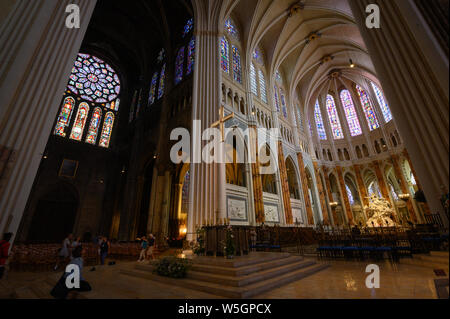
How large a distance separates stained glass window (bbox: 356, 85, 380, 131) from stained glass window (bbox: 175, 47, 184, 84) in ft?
66.7

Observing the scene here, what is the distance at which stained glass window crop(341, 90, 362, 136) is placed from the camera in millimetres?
21688

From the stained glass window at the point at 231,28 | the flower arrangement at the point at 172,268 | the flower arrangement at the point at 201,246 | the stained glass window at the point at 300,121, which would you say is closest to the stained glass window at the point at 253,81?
the stained glass window at the point at 231,28

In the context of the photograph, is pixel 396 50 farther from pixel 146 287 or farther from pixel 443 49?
pixel 146 287

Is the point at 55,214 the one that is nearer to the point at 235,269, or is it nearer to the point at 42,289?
the point at 42,289

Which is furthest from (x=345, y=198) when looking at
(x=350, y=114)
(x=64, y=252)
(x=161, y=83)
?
(x=64, y=252)

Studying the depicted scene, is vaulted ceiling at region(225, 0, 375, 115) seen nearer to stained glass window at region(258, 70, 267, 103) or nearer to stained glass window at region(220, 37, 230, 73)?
stained glass window at region(258, 70, 267, 103)

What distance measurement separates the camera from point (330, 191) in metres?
20.4

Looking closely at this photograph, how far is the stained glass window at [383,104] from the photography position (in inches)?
735

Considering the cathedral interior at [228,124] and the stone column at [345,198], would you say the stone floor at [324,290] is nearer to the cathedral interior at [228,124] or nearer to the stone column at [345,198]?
the cathedral interior at [228,124]

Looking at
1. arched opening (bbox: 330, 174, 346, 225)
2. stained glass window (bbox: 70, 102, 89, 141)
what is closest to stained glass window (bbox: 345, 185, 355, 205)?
arched opening (bbox: 330, 174, 346, 225)

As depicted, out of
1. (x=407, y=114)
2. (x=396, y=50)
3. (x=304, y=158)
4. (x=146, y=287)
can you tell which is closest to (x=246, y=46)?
(x=304, y=158)

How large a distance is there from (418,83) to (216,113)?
25.3 ft

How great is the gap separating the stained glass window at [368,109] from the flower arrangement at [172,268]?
23.8 meters
